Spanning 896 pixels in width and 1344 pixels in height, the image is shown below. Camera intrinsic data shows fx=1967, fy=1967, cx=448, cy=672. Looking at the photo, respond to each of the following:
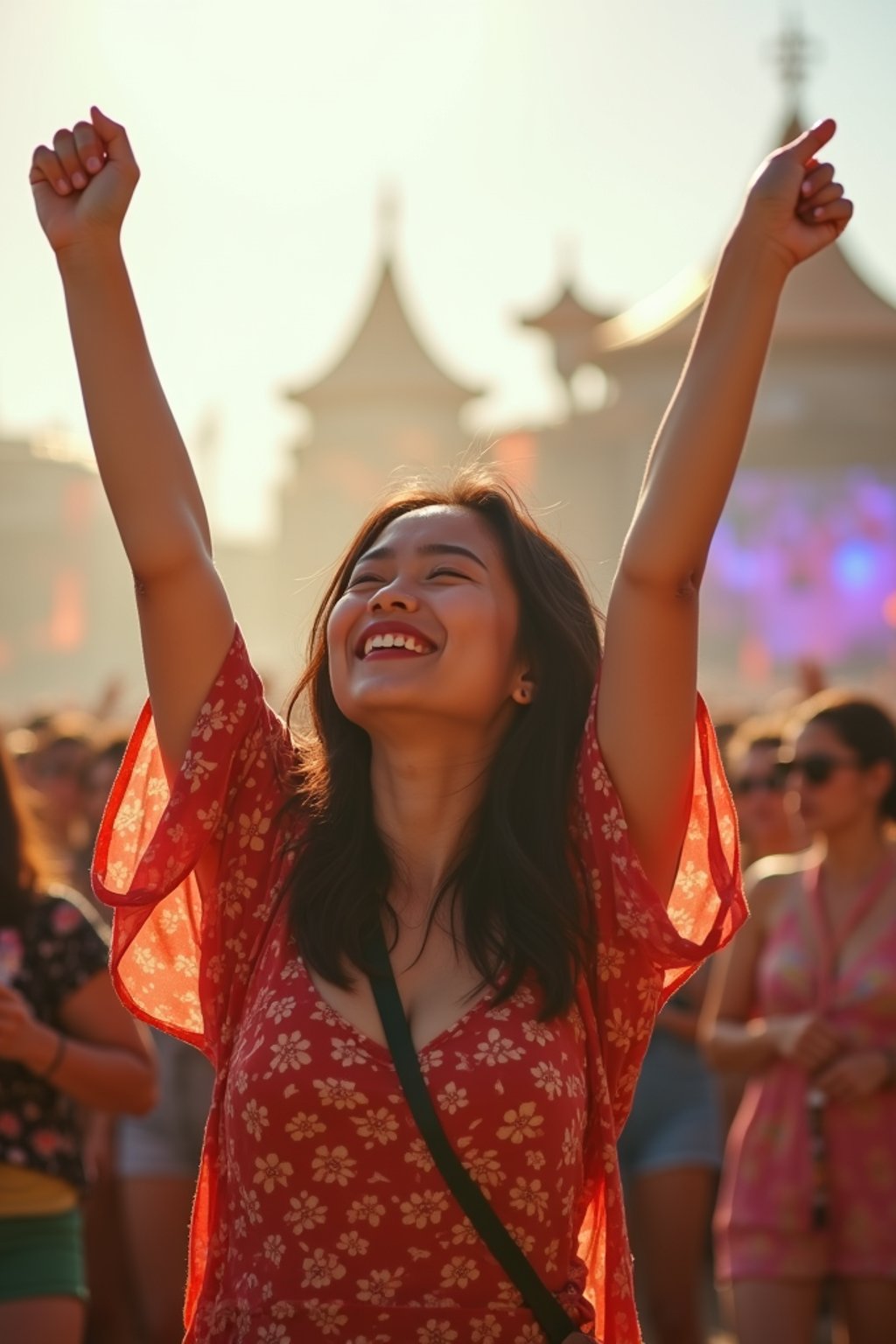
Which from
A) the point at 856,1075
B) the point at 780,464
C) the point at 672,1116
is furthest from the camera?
the point at 780,464

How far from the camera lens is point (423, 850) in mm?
2189

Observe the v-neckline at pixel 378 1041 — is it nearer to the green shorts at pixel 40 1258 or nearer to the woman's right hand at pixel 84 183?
the woman's right hand at pixel 84 183

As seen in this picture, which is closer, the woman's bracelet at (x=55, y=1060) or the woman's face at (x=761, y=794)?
the woman's bracelet at (x=55, y=1060)

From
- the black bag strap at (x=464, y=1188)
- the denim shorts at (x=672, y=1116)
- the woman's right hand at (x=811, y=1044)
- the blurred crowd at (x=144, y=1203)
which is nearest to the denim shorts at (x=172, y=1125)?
the blurred crowd at (x=144, y=1203)

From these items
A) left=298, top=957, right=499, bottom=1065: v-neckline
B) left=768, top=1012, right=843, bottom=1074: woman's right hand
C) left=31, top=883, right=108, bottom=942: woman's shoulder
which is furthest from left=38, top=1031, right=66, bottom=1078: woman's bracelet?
left=768, top=1012, right=843, bottom=1074: woman's right hand

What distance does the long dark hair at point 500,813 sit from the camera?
2.04 metres

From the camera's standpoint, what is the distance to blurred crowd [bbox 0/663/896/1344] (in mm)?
4098

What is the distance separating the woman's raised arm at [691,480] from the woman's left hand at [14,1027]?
1310 mm

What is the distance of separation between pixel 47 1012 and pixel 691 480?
167 centimetres

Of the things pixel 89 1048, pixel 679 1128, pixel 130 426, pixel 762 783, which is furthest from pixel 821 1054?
pixel 130 426

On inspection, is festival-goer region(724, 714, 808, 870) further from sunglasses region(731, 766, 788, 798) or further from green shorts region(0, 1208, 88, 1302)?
green shorts region(0, 1208, 88, 1302)

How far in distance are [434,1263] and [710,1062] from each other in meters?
2.41

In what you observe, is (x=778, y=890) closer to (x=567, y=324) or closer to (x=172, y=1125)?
(x=172, y=1125)

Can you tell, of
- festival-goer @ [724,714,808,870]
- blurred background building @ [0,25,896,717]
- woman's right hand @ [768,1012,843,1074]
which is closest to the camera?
woman's right hand @ [768,1012,843,1074]
